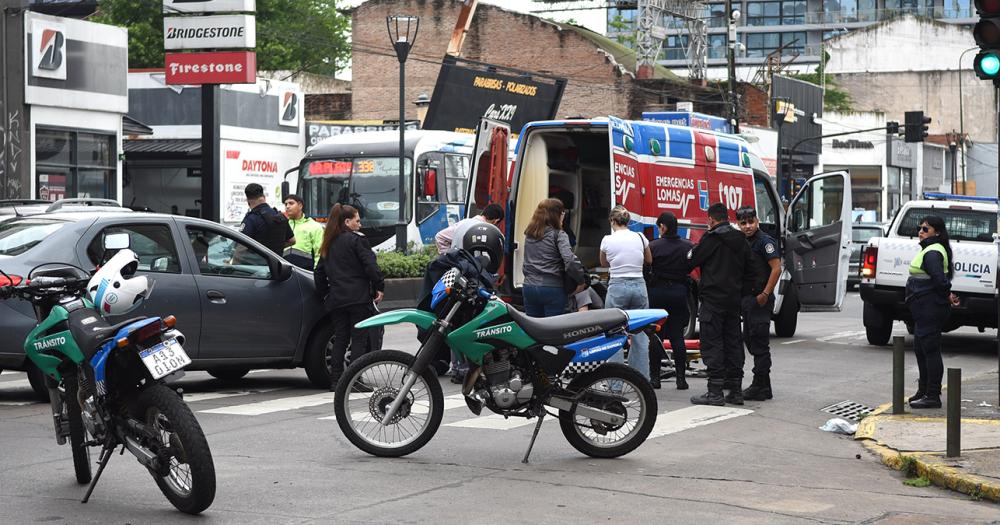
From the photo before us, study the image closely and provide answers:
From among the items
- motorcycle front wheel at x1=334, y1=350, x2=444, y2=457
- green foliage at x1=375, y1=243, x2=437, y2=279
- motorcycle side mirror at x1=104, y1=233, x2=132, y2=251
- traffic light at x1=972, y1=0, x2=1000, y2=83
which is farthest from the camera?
green foliage at x1=375, y1=243, x2=437, y2=279

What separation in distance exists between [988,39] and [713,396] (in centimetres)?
379

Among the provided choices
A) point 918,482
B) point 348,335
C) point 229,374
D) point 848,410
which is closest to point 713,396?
point 848,410

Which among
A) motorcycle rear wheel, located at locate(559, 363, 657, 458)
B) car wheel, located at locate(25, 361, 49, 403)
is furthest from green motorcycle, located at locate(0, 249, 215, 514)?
car wheel, located at locate(25, 361, 49, 403)

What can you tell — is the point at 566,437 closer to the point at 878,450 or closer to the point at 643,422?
the point at 643,422

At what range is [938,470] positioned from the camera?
8883 millimetres

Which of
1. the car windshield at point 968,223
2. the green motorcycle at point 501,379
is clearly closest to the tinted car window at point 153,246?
the green motorcycle at point 501,379

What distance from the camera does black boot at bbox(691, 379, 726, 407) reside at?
12.4 metres

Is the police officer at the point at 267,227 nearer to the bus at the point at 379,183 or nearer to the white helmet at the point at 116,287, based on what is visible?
the white helmet at the point at 116,287

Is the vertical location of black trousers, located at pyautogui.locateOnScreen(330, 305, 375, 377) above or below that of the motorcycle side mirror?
below

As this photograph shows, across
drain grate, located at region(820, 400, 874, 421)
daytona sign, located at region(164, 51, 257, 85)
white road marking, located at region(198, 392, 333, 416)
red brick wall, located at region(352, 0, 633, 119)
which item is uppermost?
red brick wall, located at region(352, 0, 633, 119)

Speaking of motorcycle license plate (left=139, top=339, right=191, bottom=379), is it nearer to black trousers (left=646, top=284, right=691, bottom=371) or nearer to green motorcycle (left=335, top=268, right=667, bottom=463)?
green motorcycle (left=335, top=268, right=667, bottom=463)

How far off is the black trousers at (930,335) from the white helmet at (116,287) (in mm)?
7605

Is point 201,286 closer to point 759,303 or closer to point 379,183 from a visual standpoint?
point 759,303

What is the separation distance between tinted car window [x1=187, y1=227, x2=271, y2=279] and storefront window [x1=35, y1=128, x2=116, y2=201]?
1640 cm
